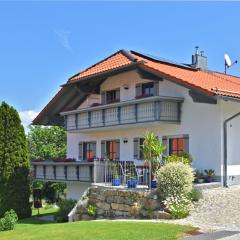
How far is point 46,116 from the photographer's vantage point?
1264 inches

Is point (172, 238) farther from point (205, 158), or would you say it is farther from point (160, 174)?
point (205, 158)

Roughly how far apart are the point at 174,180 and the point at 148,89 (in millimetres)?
8913

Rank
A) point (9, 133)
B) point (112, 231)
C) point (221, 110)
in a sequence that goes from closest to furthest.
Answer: point (112, 231), point (221, 110), point (9, 133)

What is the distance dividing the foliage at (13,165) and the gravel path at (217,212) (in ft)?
36.9

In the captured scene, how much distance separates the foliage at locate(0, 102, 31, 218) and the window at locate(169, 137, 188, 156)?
834cm

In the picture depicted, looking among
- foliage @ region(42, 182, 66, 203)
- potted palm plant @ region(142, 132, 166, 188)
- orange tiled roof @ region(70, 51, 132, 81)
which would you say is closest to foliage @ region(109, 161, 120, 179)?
potted palm plant @ region(142, 132, 166, 188)

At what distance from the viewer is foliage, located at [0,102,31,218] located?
1007 inches

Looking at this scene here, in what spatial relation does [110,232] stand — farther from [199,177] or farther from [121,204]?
[199,177]

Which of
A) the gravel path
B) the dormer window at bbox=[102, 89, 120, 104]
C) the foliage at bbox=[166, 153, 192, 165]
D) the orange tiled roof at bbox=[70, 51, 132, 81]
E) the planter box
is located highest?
the orange tiled roof at bbox=[70, 51, 132, 81]

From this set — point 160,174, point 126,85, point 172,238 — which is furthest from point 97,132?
point 172,238

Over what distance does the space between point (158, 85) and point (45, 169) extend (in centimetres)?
893

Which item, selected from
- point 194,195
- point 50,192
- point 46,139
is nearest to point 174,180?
point 194,195

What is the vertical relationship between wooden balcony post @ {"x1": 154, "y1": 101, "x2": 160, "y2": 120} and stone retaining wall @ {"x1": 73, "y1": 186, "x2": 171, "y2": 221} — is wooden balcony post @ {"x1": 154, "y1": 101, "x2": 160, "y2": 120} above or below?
above

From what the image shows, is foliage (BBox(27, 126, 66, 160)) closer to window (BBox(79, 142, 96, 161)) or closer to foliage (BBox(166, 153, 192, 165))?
window (BBox(79, 142, 96, 161))
